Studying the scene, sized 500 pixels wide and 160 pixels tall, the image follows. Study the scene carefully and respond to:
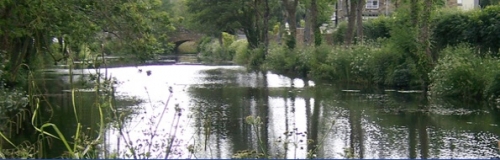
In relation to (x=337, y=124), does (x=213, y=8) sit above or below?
above

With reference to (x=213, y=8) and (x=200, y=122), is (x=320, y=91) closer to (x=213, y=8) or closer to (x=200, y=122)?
(x=200, y=122)

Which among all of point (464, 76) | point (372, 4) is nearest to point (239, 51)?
point (372, 4)

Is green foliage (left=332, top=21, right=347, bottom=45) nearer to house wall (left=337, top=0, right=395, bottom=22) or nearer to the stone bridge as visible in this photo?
house wall (left=337, top=0, right=395, bottom=22)

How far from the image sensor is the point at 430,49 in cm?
→ 3272

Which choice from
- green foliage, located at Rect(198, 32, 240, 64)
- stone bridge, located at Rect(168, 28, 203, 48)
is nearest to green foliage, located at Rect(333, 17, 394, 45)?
green foliage, located at Rect(198, 32, 240, 64)

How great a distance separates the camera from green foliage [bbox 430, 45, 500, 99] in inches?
1031

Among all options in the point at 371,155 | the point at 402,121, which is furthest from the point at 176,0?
the point at 371,155

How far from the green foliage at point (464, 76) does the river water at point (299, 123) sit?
0.97m

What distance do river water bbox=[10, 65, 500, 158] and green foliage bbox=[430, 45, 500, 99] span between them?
38.0 inches

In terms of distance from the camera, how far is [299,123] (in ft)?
67.4

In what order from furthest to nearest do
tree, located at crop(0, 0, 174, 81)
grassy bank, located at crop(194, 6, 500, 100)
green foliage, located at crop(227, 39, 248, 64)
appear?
1. green foliage, located at crop(227, 39, 248, 64)
2. grassy bank, located at crop(194, 6, 500, 100)
3. tree, located at crop(0, 0, 174, 81)

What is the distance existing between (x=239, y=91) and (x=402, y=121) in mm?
11689

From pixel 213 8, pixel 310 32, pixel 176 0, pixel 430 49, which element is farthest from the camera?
pixel 176 0

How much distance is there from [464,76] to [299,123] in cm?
850
